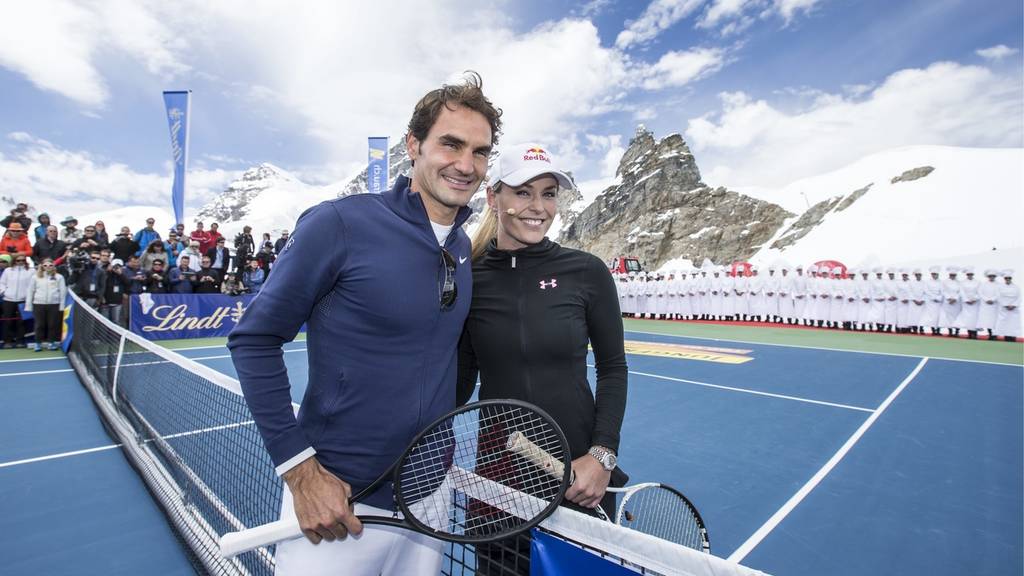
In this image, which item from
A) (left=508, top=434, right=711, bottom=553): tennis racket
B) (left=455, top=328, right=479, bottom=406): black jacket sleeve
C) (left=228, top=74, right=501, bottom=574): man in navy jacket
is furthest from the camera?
(left=508, top=434, right=711, bottom=553): tennis racket

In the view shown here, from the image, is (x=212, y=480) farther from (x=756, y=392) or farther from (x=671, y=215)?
(x=671, y=215)

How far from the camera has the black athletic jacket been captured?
79.7 inches

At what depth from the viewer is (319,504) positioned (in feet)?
4.51

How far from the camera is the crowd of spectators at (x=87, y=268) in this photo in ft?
38.0

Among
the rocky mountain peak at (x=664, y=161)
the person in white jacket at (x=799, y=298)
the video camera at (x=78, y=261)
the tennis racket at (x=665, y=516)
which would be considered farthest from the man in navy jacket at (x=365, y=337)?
the rocky mountain peak at (x=664, y=161)

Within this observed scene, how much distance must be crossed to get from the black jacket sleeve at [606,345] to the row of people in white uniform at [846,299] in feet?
43.6

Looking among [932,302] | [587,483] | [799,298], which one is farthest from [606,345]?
[799,298]

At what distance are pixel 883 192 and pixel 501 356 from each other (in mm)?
90944

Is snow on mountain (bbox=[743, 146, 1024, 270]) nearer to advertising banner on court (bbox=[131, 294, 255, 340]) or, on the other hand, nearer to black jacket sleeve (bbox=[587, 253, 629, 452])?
advertising banner on court (bbox=[131, 294, 255, 340])

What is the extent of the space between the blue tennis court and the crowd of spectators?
3.67 m

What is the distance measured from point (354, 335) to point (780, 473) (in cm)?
469

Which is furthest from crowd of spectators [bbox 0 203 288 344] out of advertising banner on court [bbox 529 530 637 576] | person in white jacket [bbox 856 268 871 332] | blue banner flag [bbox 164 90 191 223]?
person in white jacket [bbox 856 268 871 332]

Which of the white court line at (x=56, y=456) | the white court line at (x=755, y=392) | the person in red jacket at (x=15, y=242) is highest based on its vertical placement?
the person in red jacket at (x=15, y=242)

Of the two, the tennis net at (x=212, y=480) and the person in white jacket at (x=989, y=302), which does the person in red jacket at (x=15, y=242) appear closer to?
the tennis net at (x=212, y=480)
